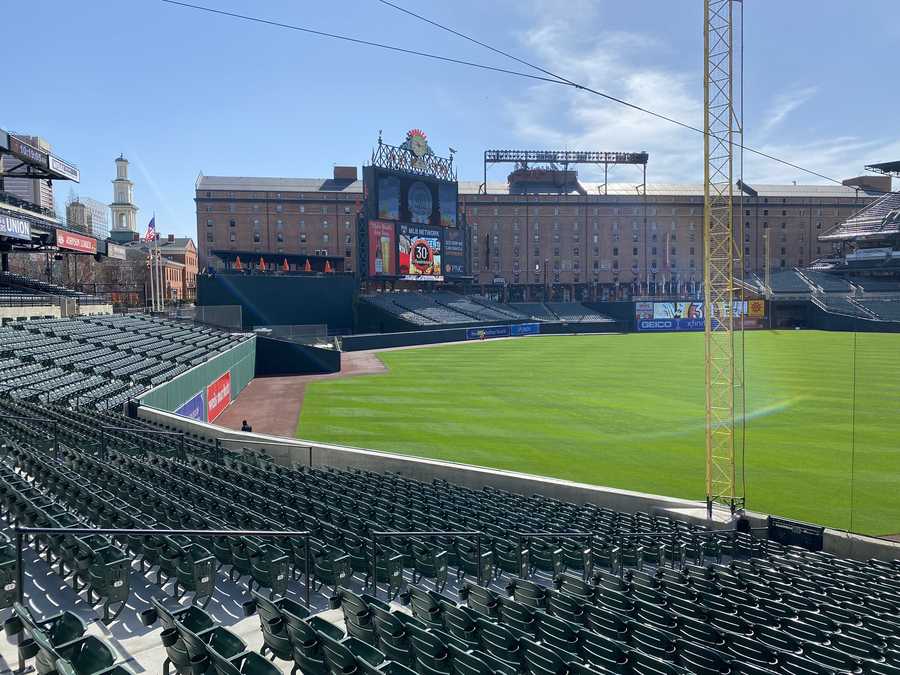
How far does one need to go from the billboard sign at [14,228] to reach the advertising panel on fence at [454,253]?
4800 centimetres

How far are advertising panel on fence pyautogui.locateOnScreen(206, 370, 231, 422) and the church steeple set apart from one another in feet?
381

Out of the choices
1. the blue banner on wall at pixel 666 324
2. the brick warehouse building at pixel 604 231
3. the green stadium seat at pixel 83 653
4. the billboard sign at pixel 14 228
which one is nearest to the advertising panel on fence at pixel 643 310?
the blue banner on wall at pixel 666 324

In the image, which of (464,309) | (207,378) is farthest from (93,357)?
(464,309)

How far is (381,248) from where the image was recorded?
6950 cm

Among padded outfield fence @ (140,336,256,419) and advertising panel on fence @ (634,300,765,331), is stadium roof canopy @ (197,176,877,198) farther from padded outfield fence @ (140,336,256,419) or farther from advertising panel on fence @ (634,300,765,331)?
padded outfield fence @ (140,336,256,419)

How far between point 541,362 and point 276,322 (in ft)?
88.7

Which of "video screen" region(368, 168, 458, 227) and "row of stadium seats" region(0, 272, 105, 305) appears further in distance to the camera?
"video screen" region(368, 168, 458, 227)

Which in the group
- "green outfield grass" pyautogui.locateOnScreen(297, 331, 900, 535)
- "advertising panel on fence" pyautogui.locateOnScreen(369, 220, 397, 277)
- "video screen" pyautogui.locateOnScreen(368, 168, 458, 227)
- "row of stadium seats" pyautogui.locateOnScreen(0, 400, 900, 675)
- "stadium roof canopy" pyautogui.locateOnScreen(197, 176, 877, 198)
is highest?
"stadium roof canopy" pyautogui.locateOnScreen(197, 176, 877, 198)

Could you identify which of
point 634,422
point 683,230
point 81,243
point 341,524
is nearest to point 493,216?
point 683,230

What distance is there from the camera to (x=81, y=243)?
3931cm

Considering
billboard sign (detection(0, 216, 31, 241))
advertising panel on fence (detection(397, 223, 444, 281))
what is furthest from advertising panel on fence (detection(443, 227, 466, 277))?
billboard sign (detection(0, 216, 31, 241))

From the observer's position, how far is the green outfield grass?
1934 cm

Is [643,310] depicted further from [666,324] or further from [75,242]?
[75,242]

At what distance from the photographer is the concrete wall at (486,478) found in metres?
13.8
